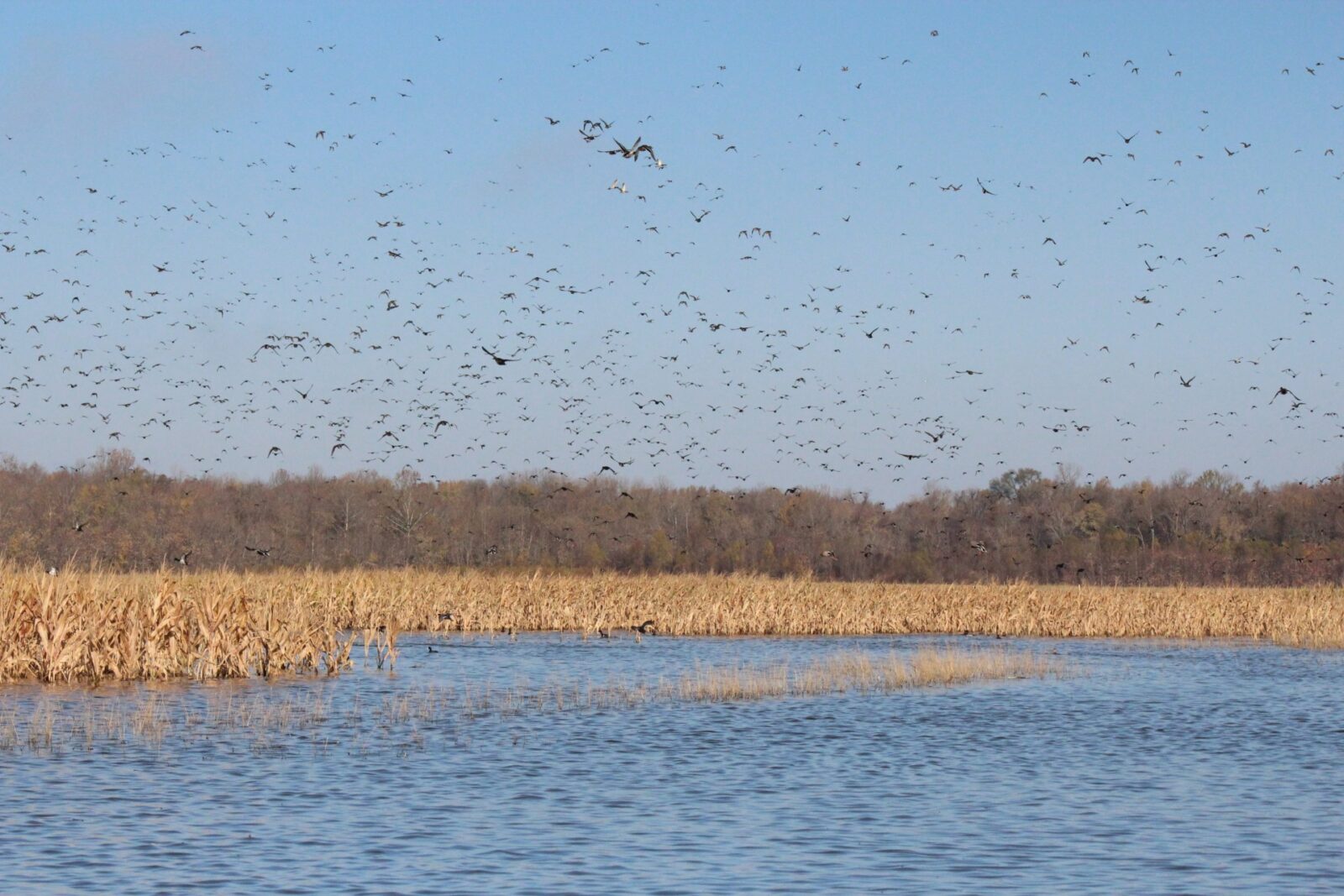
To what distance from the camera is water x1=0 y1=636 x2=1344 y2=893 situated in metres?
12.9

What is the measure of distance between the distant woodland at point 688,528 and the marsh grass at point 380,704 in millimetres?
36827

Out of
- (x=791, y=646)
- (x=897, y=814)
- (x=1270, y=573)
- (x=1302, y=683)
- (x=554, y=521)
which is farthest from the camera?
(x=554, y=521)

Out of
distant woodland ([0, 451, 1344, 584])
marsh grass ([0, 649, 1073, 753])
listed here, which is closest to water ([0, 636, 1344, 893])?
marsh grass ([0, 649, 1073, 753])

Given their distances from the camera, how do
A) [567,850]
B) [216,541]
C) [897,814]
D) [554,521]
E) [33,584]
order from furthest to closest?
[554,521] → [216,541] → [33,584] → [897,814] → [567,850]

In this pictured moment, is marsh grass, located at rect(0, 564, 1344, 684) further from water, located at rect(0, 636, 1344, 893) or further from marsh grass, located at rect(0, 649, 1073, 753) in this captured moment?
water, located at rect(0, 636, 1344, 893)

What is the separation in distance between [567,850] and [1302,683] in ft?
86.0

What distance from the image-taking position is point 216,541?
98.7 metres

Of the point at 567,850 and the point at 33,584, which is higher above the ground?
the point at 33,584

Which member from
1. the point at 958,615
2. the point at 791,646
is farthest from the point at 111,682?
the point at 958,615

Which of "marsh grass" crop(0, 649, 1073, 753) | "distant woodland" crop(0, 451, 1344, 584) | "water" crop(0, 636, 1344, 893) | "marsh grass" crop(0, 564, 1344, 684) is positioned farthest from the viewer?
"distant woodland" crop(0, 451, 1344, 584)

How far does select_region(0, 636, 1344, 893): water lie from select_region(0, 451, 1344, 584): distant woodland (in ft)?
150

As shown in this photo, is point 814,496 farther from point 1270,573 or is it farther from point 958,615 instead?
point 958,615

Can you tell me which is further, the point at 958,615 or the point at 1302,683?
the point at 958,615

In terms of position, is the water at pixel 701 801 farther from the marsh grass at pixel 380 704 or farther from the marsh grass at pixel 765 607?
the marsh grass at pixel 765 607
